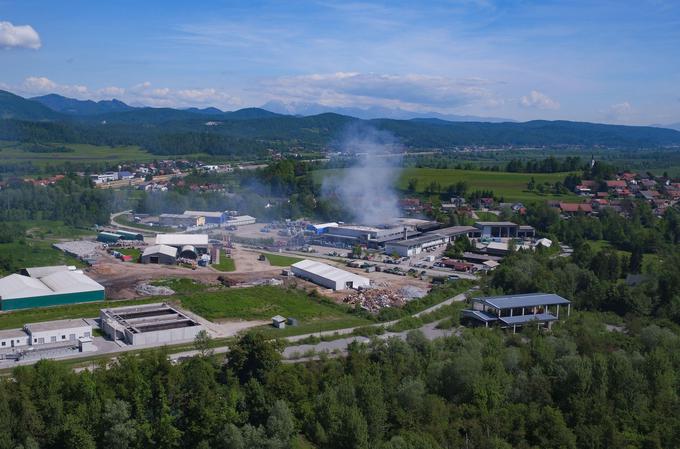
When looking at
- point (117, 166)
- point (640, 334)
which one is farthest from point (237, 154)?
point (640, 334)

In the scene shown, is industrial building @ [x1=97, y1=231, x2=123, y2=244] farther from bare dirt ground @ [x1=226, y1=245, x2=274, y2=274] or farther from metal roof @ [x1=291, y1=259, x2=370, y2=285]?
metal roof @ [x1=291, y1=259, x2=370, y2=285]

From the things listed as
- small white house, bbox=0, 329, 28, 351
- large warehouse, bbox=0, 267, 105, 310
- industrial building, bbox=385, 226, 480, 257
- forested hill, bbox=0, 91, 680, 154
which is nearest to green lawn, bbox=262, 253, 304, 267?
industrial building, bbox=385, 226, 480, 257

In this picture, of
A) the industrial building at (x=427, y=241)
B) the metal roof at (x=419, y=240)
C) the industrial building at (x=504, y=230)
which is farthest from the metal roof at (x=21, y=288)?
the industrial building at (x=504, y=230)

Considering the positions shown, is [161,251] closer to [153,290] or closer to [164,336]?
[153,290]

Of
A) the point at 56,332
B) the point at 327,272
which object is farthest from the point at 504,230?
the point at 56,332

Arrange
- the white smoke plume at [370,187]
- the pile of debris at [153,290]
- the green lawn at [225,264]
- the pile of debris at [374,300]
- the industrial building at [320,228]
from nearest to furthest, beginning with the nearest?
1. the pile of debris at [374,300]
2. the pile of debris at [153,290]
3. the green lawn at [225,264]
4. the industrial building at [320,228]
5. the white smoke plume at [370,187]

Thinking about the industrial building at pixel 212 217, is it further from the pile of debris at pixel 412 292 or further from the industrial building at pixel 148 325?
the industrial building at pixel 148 325
